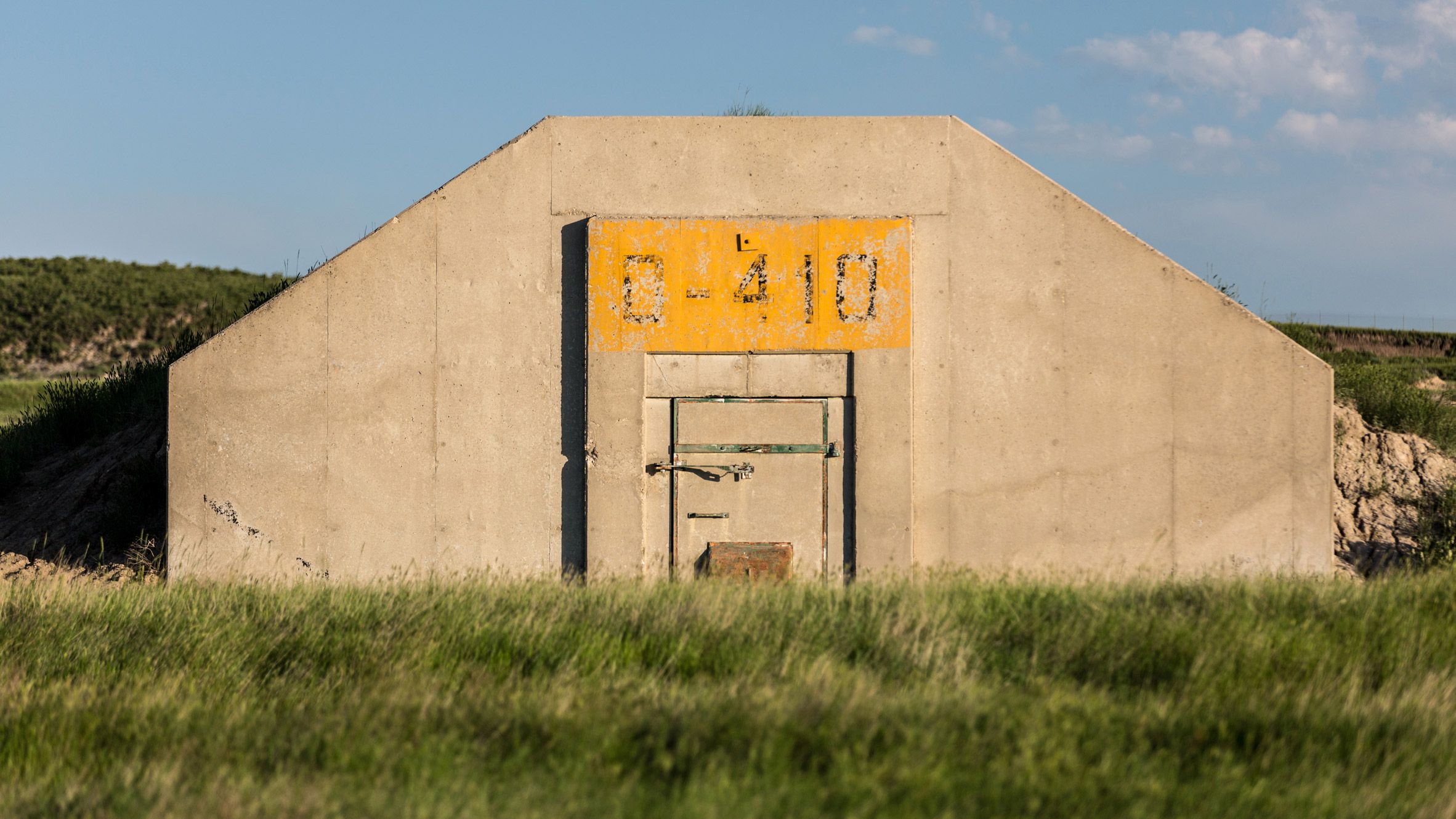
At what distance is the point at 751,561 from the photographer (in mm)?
9531

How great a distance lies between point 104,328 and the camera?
168 ft

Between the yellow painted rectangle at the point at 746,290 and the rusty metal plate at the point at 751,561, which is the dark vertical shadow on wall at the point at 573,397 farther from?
the rusty metal plate at the point at 751,561

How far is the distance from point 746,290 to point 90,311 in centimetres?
5115

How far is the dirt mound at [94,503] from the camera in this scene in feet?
39.7

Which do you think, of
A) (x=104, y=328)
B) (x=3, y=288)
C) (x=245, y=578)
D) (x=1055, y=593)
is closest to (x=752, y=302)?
(x=1055, y=593)

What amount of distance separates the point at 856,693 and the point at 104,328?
53.9 metres

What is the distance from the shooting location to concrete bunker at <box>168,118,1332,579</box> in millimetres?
9609

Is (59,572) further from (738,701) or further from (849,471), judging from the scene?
(738,701)

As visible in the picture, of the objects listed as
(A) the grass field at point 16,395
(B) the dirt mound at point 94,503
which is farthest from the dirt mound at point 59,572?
(A) the grass field at point 16,395

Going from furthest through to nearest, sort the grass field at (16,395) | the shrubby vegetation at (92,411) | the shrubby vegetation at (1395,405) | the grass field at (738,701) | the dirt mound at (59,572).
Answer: the grass field at (16,395) < the shrubby vegetation at (92,411) < the shrubby vegetation at (1395,405) < the dirt mound at (59,572) < the grass field at (738,701)

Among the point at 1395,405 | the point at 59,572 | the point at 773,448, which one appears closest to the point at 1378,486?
the point at 1395,405

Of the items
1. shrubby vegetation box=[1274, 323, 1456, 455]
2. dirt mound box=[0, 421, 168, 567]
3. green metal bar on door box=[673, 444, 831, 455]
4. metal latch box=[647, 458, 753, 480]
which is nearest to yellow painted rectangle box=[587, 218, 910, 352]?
green metal bar on door box=[673, 444, 831, 455]

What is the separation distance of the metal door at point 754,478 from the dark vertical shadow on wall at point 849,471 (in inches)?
3.4

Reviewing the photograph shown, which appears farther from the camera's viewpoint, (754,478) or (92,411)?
(92,411)
